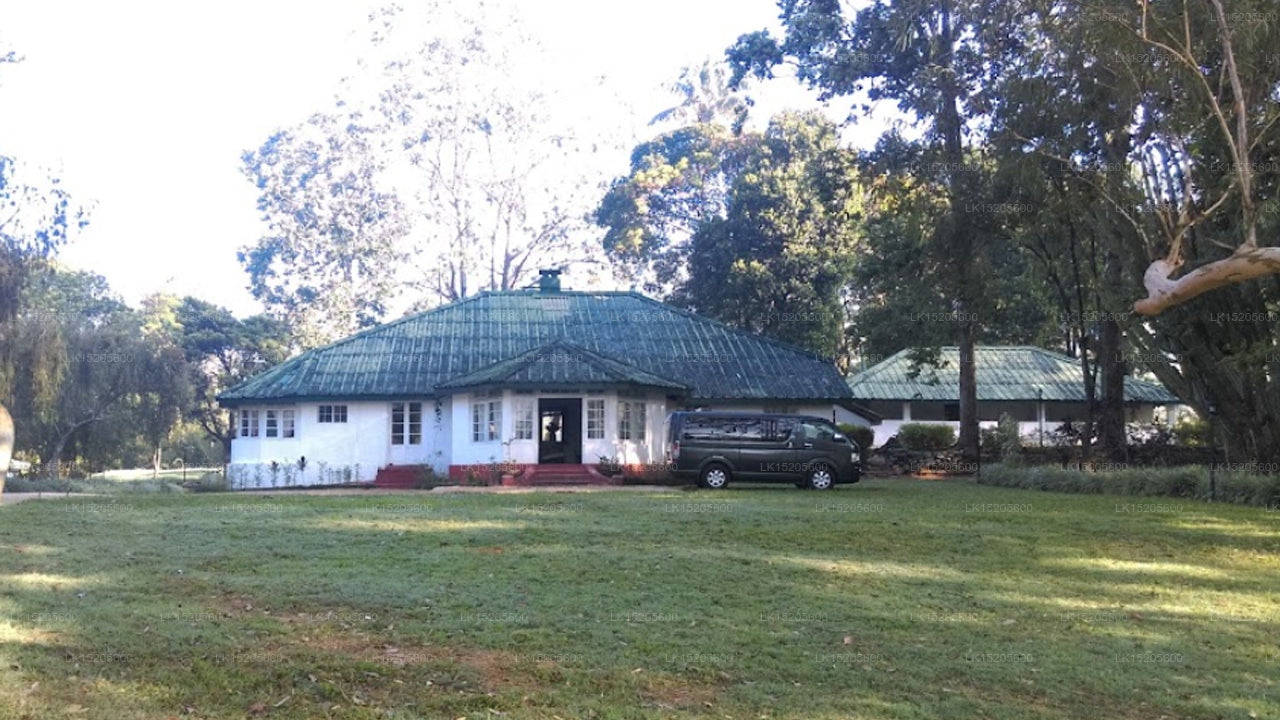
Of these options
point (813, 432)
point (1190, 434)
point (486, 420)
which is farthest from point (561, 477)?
point (1190, 434)

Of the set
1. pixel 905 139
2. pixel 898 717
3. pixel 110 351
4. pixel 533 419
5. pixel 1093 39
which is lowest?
pixel 898 717

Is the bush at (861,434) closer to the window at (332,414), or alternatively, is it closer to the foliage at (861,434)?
the foliage at (861,434)

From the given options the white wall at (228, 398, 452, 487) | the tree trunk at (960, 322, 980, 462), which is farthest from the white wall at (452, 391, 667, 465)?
the tree trunk at (960, 322, 980, 462)

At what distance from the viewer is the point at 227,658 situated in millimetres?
7117

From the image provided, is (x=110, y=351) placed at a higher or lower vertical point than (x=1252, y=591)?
higher

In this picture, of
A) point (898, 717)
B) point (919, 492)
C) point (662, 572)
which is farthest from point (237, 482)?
point (898, 717)

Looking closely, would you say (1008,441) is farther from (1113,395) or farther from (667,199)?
(667,199)

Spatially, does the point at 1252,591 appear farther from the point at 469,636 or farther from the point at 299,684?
the point at 299,684

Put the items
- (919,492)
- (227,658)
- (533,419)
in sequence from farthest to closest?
(533,419)
(919,492)
(227,658)

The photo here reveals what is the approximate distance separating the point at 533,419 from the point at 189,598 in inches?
737

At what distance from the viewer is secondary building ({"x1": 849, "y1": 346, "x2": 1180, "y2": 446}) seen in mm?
41781

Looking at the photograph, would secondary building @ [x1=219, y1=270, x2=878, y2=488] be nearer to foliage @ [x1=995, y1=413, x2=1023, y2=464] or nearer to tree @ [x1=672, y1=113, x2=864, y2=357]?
foliage @ [x1=995, y1=413, x2=1023, y2=464]

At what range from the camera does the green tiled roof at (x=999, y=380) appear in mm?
41750

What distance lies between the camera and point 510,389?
90.4 feet
